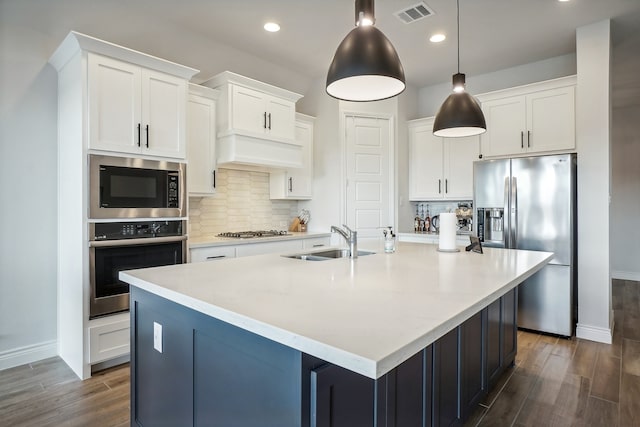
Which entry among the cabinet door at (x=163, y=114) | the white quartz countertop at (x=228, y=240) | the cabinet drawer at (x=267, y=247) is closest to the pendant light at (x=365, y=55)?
the cabinet door at (x=163, y=114)

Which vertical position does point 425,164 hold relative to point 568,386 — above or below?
above

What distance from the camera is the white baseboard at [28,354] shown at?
2.71 m

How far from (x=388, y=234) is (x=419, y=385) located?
1209 mm

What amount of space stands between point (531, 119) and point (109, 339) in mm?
4396

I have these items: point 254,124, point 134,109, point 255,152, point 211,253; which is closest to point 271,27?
point 254,124

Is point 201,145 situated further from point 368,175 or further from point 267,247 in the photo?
point 368,175

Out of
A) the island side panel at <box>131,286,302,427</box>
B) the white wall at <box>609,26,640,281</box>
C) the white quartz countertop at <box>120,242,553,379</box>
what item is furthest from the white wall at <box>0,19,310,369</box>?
the white wall at <box>609,26,640,281</box>

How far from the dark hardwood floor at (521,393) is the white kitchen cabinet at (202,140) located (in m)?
1.71

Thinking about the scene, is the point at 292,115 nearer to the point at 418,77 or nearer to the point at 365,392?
the point at 418,77

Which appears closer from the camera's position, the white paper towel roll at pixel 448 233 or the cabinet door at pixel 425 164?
the white paper towel roll at pixel 448 233

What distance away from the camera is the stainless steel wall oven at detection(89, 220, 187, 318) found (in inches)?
103

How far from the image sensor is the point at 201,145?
141 inches

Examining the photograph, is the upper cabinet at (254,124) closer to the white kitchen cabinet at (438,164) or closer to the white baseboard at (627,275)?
the white kitchen cabinet at (438,164)

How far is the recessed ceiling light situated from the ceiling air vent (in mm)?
1092
